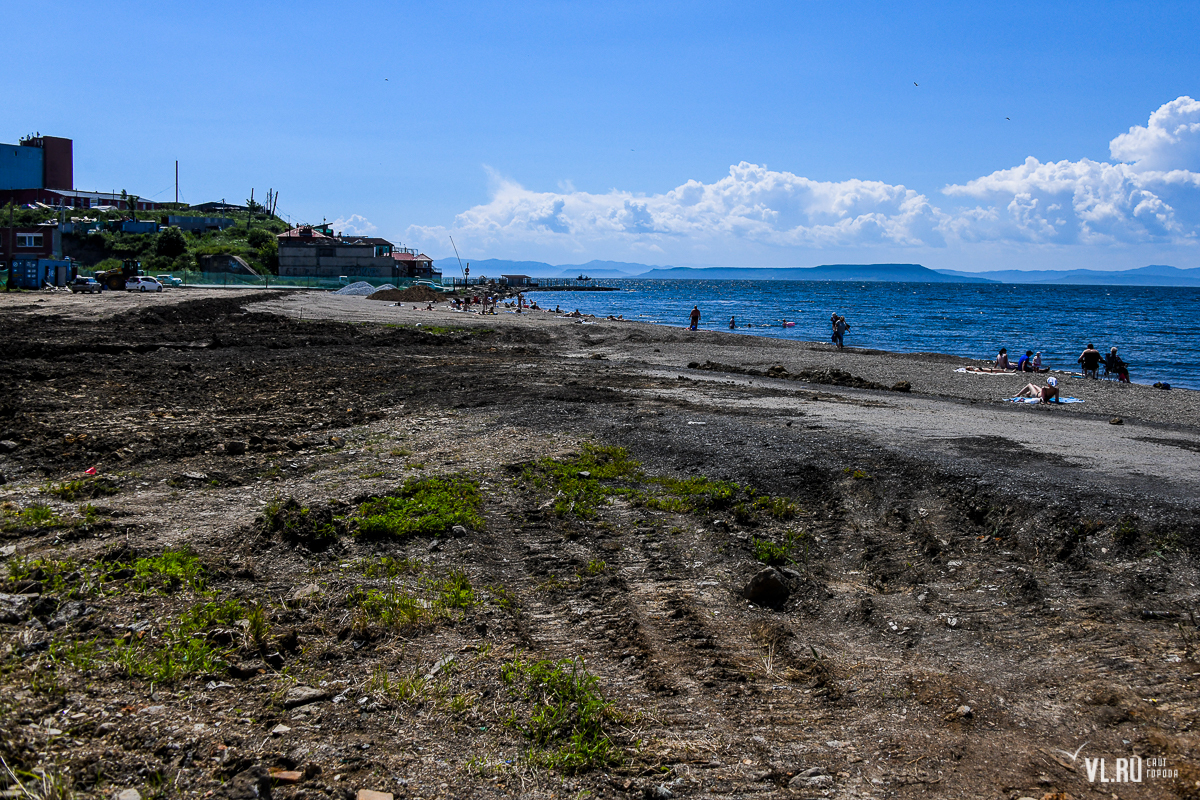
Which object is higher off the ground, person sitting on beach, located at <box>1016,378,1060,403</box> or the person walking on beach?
the person walking on beach

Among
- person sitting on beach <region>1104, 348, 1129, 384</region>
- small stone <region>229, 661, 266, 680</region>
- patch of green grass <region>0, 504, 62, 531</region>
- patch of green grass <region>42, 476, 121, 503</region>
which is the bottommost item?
small stone <region>229, 661, 266, 680</region>

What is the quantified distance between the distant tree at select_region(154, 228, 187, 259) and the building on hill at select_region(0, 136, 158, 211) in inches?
960

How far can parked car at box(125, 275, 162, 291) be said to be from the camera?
58.3m

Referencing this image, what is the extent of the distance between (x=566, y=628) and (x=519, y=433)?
720cm

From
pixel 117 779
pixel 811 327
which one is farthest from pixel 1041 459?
pixel 811 327

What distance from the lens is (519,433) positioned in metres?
13.1

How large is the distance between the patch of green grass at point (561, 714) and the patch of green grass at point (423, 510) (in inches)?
115

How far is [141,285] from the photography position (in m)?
58.5

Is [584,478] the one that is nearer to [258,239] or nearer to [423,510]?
[423,510]

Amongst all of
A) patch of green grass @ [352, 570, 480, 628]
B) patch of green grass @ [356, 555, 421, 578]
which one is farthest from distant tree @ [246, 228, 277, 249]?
patch of green grass @ [352, 570, 480, 628]

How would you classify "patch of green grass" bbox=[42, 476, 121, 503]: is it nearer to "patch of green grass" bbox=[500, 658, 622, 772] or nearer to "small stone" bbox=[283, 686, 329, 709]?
"small stone" bbox=[283, 686, 329, 709]

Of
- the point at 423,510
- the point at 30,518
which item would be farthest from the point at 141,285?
the point at 423,510

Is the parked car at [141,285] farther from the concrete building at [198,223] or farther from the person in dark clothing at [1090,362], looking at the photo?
the concrete building at [198,223]

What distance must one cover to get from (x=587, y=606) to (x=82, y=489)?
640 centimetres
